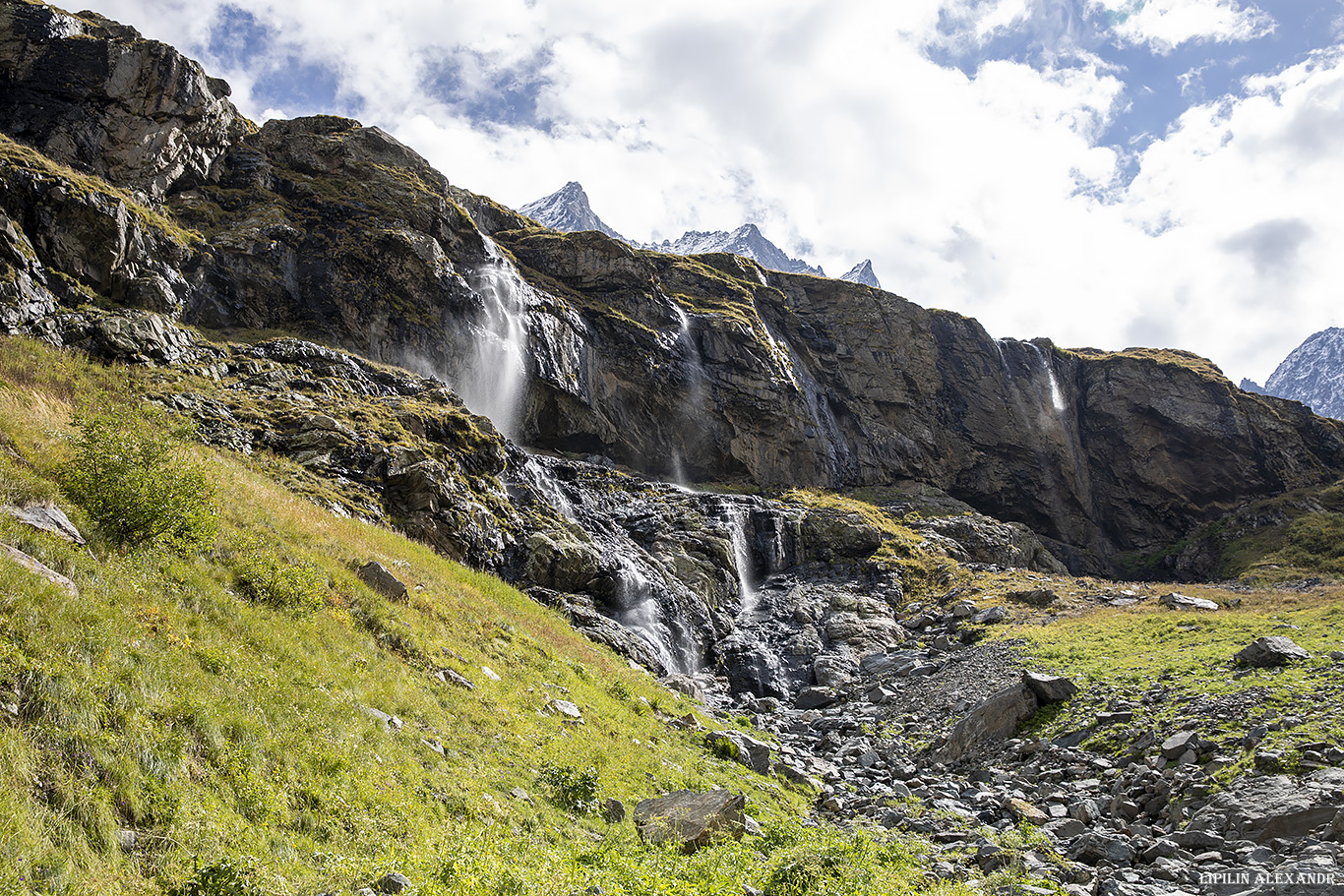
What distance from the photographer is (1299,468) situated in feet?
269

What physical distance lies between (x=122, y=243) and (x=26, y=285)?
7.04 metres

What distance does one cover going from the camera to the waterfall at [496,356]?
5178 centimetres

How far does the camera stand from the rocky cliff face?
130ft

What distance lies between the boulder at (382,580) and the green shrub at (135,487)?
363 centimetres

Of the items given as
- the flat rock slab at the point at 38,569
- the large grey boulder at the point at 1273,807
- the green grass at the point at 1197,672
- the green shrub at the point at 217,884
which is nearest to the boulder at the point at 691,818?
the green shrub at the point at 217,884

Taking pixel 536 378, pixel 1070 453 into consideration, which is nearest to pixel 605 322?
pixel 536 378

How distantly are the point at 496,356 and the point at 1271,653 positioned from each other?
49.4 metres

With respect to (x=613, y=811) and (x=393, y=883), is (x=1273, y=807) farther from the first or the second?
(x=393, y=883)

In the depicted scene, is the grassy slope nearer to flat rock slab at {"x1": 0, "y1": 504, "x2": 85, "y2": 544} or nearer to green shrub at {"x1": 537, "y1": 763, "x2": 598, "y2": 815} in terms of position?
green shrub at {"x1": 537, "y1": 763, "x2": 598, "y2": 815}

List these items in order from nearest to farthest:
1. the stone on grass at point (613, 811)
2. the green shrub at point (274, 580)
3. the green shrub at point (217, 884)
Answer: the green shrub at point (217, 884), the stone on grass at point (613, 811), the green shrub at point (274, 580)

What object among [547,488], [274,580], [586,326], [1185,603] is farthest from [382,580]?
[586,326]

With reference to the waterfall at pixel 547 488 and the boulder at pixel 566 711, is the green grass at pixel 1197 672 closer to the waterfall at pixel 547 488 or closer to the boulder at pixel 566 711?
the boulder at pixel 566 711

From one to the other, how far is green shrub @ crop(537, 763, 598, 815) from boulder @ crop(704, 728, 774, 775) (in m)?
6.92

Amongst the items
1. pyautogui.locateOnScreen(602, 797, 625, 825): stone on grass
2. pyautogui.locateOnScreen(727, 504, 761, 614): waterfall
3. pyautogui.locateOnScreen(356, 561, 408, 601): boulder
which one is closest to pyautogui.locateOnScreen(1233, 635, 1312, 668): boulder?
pyautogui.locateOnScreen(602, 797, 625, 825): stone on grass
